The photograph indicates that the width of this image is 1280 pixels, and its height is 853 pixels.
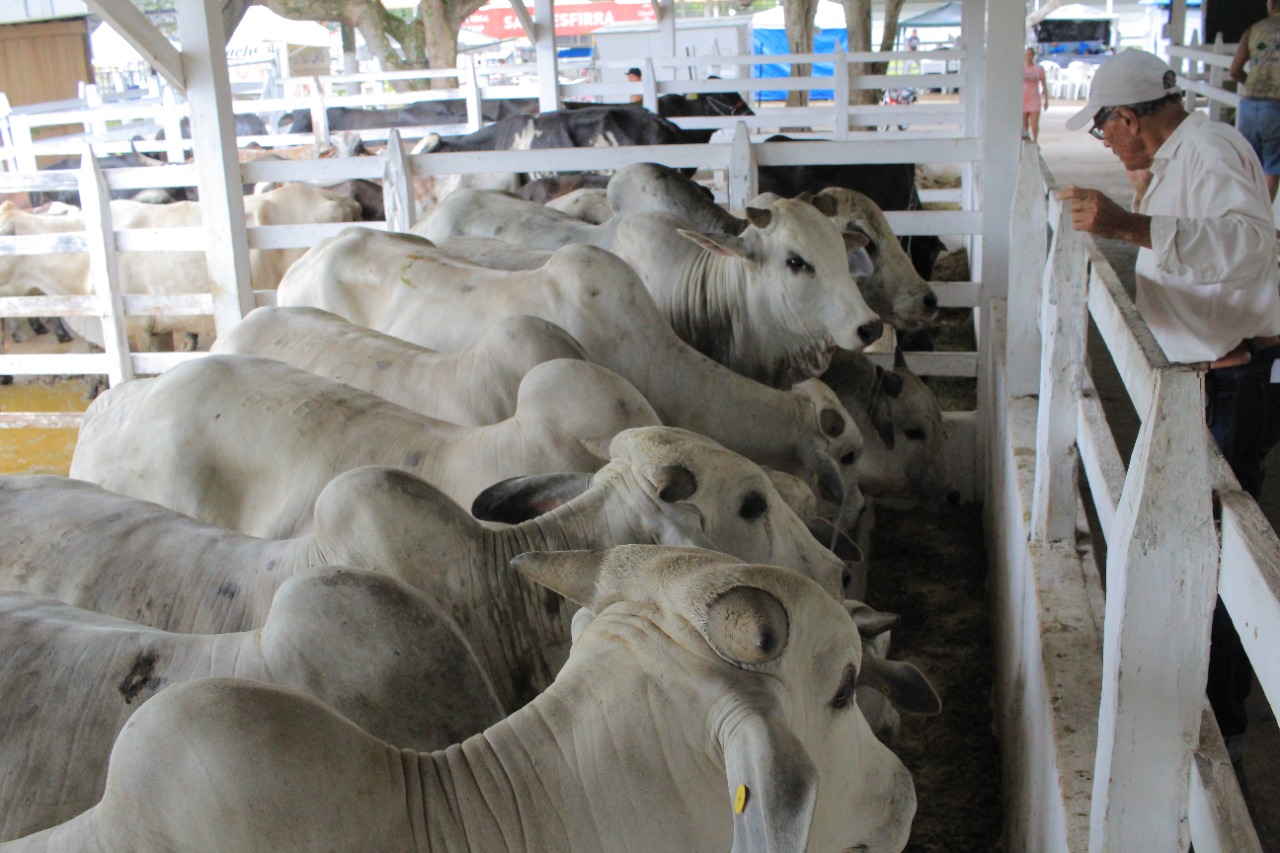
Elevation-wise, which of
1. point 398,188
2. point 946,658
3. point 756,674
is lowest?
point 946,658

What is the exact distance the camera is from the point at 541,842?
166cm

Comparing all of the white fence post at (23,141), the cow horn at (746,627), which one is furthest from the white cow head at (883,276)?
the white fence post at (23,141)

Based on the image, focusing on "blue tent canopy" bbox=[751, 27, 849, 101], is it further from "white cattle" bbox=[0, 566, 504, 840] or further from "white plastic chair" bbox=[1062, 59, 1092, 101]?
"white cattle" bbox=[0, 566, 504, 840]

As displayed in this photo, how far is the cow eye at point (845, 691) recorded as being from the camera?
183 cm

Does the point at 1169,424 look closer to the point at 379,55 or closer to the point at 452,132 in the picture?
the point at 452,132

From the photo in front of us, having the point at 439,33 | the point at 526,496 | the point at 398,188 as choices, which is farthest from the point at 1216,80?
the point at 526,496

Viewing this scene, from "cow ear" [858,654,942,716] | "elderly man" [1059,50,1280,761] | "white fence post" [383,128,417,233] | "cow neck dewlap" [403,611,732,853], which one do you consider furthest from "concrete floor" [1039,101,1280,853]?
"white fence post" [383,128,417,233]

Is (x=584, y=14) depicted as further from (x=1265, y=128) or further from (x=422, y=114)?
(x=1265, y=128)

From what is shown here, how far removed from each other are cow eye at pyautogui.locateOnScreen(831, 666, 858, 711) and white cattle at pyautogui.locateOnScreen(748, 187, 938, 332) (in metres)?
3.90

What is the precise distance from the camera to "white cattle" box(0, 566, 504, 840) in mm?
1963

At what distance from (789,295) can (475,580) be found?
2.51m

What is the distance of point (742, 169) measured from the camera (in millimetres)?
6121

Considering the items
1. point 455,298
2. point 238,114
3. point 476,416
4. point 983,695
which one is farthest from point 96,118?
point 983,695

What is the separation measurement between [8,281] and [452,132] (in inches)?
233
